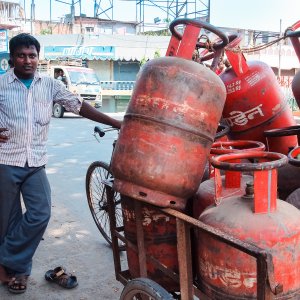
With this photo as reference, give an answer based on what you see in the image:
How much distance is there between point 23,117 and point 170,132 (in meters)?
1.23

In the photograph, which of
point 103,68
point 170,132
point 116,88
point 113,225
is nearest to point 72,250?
point 113,225

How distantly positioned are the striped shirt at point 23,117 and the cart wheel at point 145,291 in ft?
3.77

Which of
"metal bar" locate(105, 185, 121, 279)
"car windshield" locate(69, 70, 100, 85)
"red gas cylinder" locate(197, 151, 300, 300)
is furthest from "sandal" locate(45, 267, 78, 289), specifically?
"car windshield" locate(69, 70, 100, 85)

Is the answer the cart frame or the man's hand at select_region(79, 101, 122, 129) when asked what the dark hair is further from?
the cart frame

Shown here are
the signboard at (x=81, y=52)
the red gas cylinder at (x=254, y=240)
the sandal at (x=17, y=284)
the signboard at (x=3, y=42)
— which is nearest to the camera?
the red gas cylinder at (x=254, y=240)

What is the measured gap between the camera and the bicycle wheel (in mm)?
3950

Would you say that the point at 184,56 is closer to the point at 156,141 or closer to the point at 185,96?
the point at 185,96

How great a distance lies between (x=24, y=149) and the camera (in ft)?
9.40

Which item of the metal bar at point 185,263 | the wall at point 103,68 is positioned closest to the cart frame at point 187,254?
the metal bar at point 185,263

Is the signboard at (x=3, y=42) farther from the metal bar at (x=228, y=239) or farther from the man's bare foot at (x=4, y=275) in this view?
the metal bar at (x=228, y=239)

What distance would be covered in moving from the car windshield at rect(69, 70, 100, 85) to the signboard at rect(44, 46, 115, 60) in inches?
309

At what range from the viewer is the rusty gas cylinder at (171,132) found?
199 cm

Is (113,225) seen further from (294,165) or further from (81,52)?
(81,52)

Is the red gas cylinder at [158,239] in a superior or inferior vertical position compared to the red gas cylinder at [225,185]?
inferior
